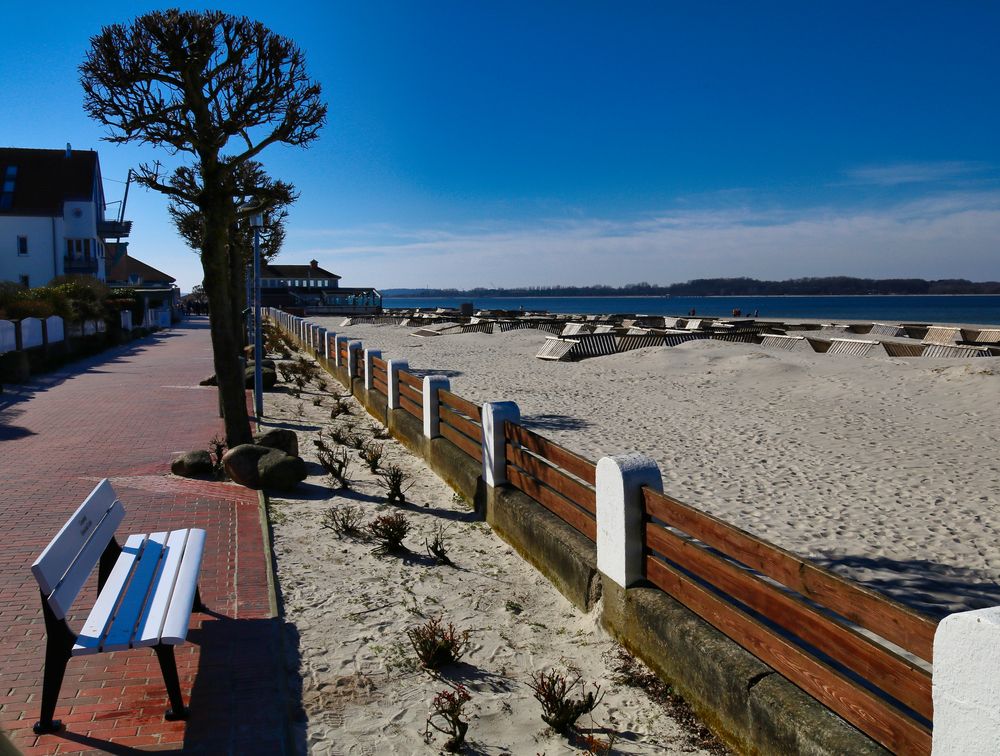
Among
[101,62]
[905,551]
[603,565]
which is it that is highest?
[101,62]

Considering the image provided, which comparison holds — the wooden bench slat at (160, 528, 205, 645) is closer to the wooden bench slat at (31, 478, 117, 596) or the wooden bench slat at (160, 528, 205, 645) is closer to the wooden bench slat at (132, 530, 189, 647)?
the wooden bench slat at (132, 530, 189, 647)

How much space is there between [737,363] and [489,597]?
57.5ft

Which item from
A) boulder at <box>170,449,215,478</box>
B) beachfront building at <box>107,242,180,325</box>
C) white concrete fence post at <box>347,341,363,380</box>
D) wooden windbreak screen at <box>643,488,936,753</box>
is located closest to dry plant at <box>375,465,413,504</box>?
boulder at <box>170,449,215,478</box>

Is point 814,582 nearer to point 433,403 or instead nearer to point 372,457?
point 433,403

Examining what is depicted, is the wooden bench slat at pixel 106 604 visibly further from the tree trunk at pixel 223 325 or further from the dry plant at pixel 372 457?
the tree trunk at pixel 223 325

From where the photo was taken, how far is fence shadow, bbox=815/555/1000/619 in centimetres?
557

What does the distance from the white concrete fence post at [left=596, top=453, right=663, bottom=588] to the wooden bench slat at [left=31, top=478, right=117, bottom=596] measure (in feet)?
9.58

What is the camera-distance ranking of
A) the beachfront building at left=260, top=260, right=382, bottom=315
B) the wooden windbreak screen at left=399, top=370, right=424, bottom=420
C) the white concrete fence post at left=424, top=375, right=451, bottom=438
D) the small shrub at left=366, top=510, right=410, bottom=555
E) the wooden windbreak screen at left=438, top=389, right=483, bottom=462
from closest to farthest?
the small shrub at left=366, top=510, right=410, bottom=555, the wooden windbreak screen at left=438, top=389, right=483, bottom=462, the white concrete fence post at left=424, top=375, right=451, bottom=438, the wooden windbreak screen at left=399, top=370, right=424, bottom=420, the beachfront building at left=260, top=260, right=382, bottom=315

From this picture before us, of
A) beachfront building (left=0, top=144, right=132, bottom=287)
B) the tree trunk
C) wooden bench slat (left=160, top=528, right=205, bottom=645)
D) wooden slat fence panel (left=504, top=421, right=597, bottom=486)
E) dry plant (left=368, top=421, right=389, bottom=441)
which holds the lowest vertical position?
dry plant (left=368, top=421, right=389, bottom=441)

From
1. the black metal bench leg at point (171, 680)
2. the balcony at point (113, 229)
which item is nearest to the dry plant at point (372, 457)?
the black metal bench leg at point (171, 680)

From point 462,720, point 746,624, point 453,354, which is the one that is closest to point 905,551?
point 746,624

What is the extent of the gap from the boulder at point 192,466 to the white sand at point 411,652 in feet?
5.17

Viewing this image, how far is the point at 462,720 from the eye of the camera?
3.94 meters

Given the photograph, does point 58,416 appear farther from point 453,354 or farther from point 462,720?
point 453,354
